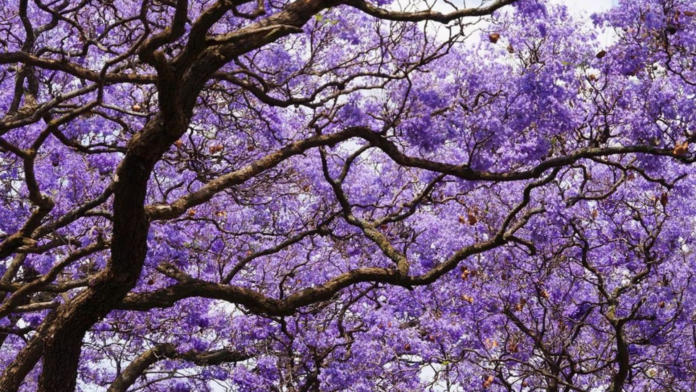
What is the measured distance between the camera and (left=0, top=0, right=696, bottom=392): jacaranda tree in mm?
8617

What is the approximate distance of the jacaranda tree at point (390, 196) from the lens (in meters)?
8.62

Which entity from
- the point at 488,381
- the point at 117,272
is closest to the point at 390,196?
the point at 488,381

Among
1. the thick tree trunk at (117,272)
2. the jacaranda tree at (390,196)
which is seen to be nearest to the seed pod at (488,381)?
the jacaranda tree at (390,196)

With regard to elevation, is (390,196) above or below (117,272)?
above

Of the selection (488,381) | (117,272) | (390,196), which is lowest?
(117,272)

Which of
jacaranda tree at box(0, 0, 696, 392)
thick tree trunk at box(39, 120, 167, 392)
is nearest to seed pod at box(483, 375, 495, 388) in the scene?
jacaranda tree at box(0, 0, 696, 392)

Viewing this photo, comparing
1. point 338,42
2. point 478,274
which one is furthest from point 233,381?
point 338,42

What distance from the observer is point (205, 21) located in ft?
16.9

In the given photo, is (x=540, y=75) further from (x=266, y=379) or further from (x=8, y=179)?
(x=8, y=179)

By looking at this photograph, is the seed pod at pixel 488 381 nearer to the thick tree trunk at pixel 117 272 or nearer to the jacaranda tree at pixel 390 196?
the jacaranda tree at pixel 390 196

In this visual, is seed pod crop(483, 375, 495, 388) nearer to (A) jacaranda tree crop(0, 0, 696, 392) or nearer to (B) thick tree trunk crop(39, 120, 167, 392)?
(A) jacaranda tree crop(0, 0, 696, 392)

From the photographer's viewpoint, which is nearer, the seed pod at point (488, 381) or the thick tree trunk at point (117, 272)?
the thick tree trunk at point (117, 272)

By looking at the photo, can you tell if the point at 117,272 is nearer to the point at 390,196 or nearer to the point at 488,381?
the point at 488,381

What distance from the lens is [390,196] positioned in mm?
13125
